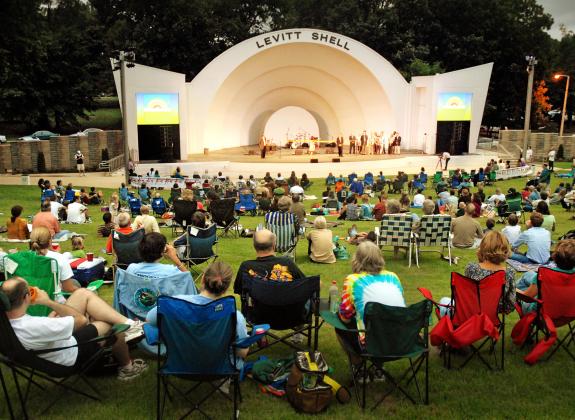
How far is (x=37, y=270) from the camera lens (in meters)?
4.80

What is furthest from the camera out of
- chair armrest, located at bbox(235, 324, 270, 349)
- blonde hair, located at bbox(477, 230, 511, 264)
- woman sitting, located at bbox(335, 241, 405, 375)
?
blonde hair, located at bbox(477, 230, 511, 264)

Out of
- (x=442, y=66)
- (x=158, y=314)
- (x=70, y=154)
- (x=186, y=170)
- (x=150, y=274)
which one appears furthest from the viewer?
(x=442, y=66)

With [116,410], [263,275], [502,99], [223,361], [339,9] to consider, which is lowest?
[116,410]

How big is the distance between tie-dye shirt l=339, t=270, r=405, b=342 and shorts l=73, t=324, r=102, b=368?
1.94 m

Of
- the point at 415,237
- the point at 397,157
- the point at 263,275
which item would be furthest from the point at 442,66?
the point at 263,275

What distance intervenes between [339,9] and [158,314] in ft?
150

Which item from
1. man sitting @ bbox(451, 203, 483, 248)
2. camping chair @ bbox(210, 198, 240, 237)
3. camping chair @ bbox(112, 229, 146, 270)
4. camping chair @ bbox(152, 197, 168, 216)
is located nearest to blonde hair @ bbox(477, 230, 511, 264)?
A: camping chair @ bbox(112, 229, 146, 270)

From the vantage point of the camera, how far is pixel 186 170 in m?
26.2

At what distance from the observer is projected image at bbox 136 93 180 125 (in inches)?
1051

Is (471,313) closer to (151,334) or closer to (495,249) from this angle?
(495,249)

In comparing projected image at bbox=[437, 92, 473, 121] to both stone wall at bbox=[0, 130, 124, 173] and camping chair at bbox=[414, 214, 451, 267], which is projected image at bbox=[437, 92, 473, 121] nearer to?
stone wall at bbox=[0, 130, 124, 173]

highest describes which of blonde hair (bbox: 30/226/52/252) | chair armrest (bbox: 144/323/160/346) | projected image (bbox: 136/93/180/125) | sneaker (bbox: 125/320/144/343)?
projected image (bbox: 136/93/180/125)

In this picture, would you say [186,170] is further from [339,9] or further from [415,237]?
[339,9]

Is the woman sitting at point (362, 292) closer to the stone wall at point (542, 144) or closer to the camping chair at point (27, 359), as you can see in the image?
the camping chair at point (27, 359)
